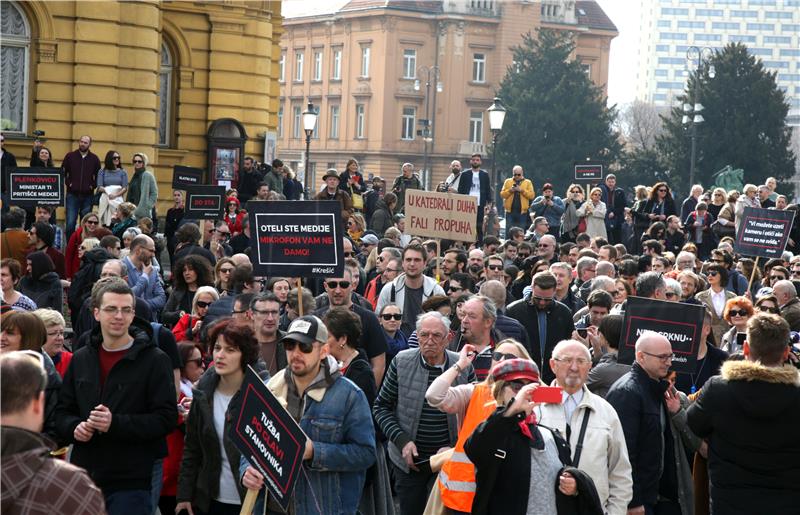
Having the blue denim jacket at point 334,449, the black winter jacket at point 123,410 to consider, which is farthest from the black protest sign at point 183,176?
the blue denim jacket at point 334,449

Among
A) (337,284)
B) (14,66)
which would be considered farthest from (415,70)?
(337,284)

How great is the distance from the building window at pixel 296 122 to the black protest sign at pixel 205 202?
3580 inches

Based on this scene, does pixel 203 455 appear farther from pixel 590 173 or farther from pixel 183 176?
pixel 590 173

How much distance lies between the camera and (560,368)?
8.30 m

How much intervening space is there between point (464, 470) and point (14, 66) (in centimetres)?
2276

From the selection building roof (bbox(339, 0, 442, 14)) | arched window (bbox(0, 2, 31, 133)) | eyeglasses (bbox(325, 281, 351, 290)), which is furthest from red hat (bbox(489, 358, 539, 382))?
building roof (bbox(339, 0, 442, 14))

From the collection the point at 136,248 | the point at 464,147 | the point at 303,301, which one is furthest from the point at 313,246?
the point at 464,147

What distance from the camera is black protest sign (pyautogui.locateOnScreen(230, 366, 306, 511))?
7.11m

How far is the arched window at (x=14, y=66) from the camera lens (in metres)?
28.4

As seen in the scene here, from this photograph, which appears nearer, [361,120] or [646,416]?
[646,416]

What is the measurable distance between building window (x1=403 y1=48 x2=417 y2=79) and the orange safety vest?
323 feet

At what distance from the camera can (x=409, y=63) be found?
10581 centimetres

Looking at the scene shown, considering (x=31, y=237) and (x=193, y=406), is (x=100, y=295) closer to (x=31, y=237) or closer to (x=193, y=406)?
(x=193, y=406)

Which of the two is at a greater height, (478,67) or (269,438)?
(478,67)
